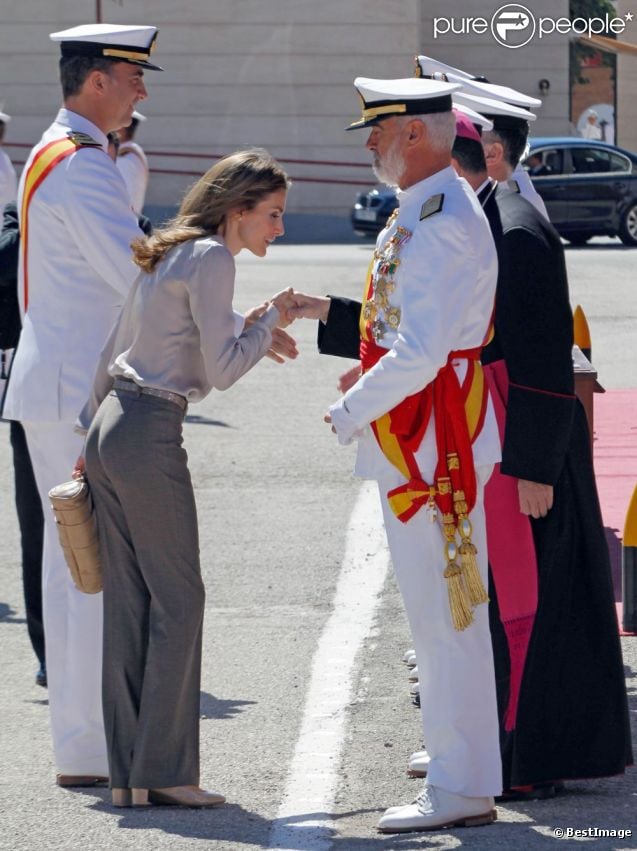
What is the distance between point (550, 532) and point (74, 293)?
5.06 ft

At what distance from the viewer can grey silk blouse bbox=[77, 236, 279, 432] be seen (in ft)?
13.9

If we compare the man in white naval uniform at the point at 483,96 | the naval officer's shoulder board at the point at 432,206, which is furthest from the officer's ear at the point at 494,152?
the naval officer's shoulder board at the point at 432,206

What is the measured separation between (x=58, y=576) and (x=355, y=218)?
2251 centimetres

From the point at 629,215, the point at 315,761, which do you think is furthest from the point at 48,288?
the point at 629,215

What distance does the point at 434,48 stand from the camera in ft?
123

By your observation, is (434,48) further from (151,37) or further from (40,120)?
(151,37)

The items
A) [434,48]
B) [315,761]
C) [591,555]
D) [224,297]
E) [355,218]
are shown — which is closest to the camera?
[224,297]

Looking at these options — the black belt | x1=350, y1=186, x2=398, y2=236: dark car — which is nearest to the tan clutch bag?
the black belt

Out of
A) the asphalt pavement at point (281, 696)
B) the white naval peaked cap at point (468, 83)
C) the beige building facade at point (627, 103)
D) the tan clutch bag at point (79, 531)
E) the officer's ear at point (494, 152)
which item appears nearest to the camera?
the asphalt pavement at point (281, 696)

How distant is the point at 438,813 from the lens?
4164mm

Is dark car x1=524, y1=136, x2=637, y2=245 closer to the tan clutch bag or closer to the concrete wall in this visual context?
the concrete wall

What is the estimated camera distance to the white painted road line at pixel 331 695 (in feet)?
14.1

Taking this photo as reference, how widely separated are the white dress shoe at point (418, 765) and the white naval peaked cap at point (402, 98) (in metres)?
1.81

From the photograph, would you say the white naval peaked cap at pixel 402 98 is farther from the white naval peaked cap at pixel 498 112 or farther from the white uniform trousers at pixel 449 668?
the white uniform trousers at pixel 449 668
